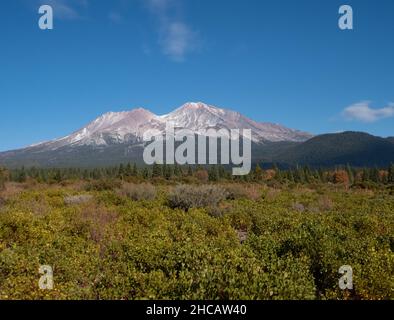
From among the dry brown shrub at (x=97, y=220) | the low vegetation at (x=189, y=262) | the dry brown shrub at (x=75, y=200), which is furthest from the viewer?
the dry brown shrub at (x=75, y=200)

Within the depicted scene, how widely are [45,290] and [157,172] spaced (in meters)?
73.5

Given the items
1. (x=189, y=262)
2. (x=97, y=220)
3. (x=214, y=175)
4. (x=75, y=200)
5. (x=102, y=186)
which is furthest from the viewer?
(x=214, y=175)

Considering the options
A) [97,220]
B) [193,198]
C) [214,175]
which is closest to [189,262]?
[97,220]

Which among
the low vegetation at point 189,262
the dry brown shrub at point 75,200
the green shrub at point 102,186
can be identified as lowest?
the low vegetation at point 189,262

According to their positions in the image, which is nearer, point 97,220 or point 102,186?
point 97,220

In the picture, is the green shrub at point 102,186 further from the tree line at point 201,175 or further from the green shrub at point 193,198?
the tree line at point 201,175

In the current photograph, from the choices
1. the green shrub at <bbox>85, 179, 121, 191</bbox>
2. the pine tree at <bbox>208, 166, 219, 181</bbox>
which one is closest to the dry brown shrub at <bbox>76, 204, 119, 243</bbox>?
the green shrub at <bbox>85, 179, 121, 191</bbox>

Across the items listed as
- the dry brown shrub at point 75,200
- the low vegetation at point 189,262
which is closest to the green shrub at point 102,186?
the dry brown shrub at point 75,200

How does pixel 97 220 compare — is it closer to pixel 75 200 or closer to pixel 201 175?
pixel 75 200

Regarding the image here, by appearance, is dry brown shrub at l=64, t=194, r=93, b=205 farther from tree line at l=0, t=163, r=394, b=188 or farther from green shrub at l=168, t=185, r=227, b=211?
tree line at l=0, t=163, r=394, b=188

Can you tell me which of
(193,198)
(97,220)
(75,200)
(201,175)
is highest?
(201,175)

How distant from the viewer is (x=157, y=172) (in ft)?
261
